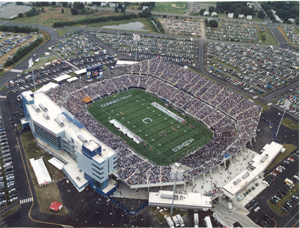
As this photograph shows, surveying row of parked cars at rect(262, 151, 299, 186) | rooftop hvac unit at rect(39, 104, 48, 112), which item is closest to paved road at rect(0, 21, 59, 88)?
rooftop hvac unit at rect(39, 104, 48, 112)

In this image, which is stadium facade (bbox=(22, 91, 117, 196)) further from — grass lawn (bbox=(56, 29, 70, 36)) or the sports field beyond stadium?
grass lawn (bbox=(56, 29, 70, 36))

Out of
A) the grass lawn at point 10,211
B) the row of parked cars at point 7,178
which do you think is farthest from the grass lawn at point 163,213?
the row of parked cars at point 7,178

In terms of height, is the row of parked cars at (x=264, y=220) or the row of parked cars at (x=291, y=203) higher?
the row of parked cars at (x=291, y=203)

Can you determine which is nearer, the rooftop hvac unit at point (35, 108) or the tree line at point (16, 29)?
the rooftop hvac unit at point (35, 108)

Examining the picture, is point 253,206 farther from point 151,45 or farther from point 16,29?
point 16,29

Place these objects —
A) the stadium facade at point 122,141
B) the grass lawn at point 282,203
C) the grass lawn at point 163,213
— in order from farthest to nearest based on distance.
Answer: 1. the stadium facade at point 122,141
2. the grass lawn at point 282,203
3. the grass lawn at point 163,213

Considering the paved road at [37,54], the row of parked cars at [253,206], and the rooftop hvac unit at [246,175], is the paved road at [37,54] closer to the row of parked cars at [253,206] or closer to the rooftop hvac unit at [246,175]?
the rooftop hvac unit at [246,175]

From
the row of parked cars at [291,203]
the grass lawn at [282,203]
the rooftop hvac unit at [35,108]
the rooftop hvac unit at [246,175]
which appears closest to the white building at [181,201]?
the rooftop hvac unit at [246,175]

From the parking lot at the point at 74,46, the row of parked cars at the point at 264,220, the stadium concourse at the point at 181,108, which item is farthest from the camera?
the parking lot at the point at 74,46

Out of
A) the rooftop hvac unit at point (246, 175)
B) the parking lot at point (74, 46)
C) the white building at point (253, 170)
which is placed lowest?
the white building at point (253, 170)
